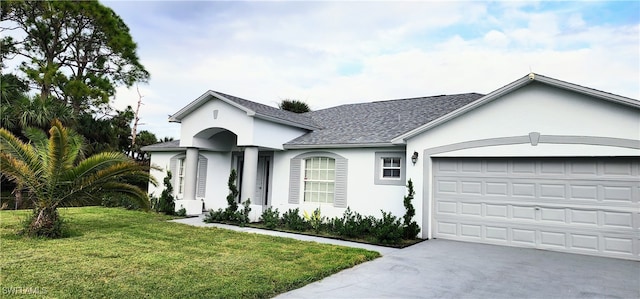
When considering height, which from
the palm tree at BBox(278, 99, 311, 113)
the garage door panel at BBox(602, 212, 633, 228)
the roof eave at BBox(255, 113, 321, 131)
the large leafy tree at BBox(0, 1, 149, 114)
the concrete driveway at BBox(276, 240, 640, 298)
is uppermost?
the large leafy tree at BBox(0, 1, 149, 114)

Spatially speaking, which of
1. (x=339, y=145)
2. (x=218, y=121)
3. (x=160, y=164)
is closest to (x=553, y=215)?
(x=339, y=145)

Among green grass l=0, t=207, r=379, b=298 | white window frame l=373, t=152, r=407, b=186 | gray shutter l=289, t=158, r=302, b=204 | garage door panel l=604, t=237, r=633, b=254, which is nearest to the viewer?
green grass l=0, t=207, r=379, b=298

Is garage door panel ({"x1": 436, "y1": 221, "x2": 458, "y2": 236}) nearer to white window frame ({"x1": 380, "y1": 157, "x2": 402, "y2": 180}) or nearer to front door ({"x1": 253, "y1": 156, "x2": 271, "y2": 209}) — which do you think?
white window frame ({"x1": 380, "y1": 157, "x2": 402, "y2": 180})

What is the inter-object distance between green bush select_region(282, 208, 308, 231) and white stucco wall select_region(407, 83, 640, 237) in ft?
11.0

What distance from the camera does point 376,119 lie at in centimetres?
1421

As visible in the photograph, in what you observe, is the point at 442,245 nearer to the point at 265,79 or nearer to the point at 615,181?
the point at 615,181

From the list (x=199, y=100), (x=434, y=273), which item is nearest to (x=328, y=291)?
(x=434, y=273)

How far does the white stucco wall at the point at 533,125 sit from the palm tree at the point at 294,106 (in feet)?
58.5

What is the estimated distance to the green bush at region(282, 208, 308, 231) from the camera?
36.2 feet

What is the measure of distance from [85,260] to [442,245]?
7.37 metres

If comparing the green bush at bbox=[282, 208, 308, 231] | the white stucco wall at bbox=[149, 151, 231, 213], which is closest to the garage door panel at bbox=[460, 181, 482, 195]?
the green bush at bbox=[282, 208, 308, 231]

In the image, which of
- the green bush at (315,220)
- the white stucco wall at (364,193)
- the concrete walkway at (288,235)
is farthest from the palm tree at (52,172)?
the white stucco wall at (364,193)

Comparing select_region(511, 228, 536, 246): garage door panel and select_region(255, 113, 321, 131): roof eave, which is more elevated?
select_region(255, 113, 321, 131): roof eave

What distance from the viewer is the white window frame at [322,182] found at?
12.1m
